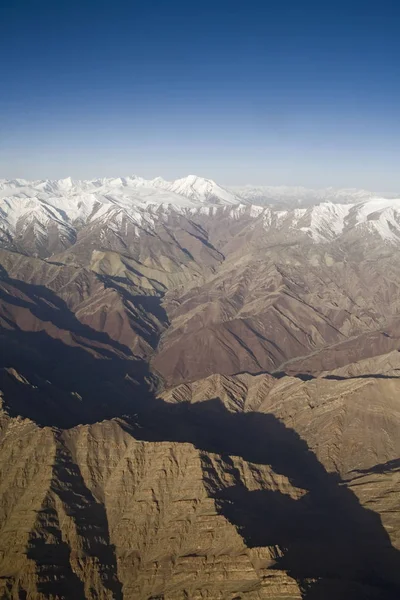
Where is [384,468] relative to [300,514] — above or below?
above

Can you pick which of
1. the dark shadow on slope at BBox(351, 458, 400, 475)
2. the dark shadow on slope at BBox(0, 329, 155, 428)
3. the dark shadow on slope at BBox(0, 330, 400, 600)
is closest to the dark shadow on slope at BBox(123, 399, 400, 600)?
the dark shadow on slope at BBox(0, 330, 400, 600)

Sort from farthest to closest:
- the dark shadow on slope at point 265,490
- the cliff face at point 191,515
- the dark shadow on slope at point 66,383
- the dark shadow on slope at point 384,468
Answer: the dark shadow on slope at point 66,383, the dark shadow on slope at point 384,468, the cliff face at point 191,515, the dark shadow on slope at point 265,490

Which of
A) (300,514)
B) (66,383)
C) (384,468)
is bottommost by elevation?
(66,383)

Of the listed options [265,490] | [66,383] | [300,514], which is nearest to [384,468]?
[300,514]

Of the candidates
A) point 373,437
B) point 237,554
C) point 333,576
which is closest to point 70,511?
point 237,554

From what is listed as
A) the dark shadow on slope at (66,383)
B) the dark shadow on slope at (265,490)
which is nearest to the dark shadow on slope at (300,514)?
the dark shadow on slope at (265,490)

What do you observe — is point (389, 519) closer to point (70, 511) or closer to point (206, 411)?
point (70, 511)

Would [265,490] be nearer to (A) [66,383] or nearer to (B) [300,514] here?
(B) [300,514]

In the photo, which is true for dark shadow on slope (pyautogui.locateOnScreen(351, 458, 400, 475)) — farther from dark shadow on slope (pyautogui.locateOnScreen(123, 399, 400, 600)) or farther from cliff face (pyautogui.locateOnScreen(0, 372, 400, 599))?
dark shadow on slope (pyautogui.locateOnScreen(123, 399, 400, 600))

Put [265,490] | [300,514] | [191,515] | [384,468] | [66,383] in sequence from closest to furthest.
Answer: [191,515] < [300,514] < [265,490] < [384,468] < [66,383]

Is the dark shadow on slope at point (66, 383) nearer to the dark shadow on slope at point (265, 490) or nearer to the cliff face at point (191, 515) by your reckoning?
the dark shadow on slope at point (265, 490)

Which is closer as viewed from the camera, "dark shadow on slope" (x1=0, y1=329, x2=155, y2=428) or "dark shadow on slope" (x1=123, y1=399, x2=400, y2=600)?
"dark shadow on slope" (x1=123, y1=399, x2=400, y2=600)
